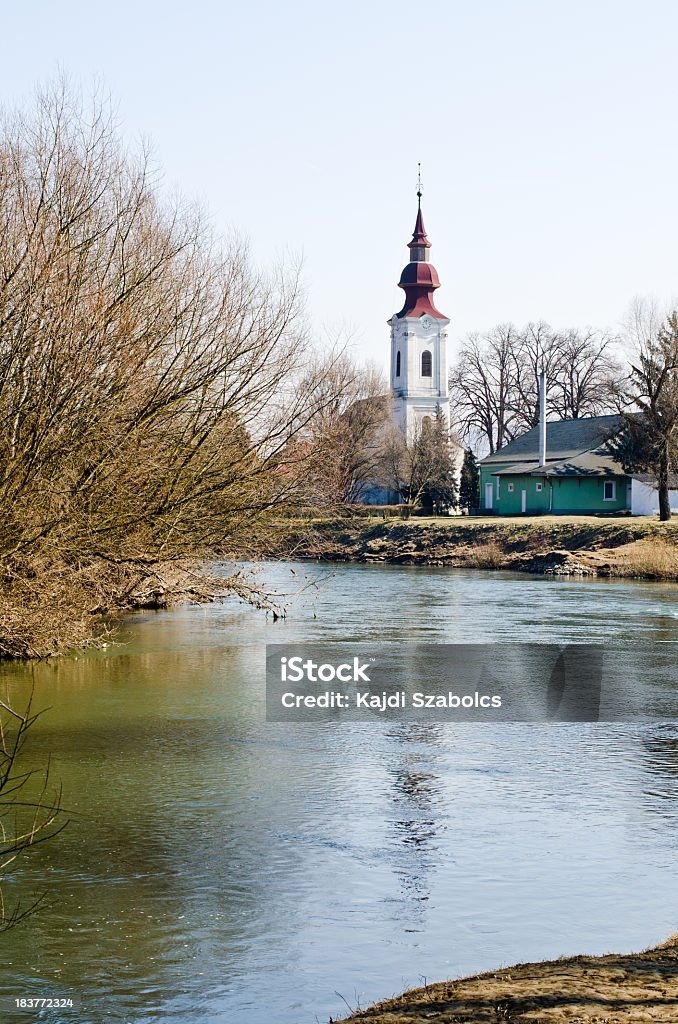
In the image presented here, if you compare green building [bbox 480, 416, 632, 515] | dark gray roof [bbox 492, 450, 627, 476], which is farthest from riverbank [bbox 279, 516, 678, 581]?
green building [bbox 480, 416, 632, 515]

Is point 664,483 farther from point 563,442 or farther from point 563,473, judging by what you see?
point 563,442

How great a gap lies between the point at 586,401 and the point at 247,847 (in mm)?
77722

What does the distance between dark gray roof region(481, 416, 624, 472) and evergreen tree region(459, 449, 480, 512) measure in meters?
5.33

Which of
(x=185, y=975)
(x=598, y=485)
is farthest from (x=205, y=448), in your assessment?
(x=598, y=485)

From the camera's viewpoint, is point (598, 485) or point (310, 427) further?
point (598, 485)

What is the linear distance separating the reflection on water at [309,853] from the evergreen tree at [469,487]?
6048 cm

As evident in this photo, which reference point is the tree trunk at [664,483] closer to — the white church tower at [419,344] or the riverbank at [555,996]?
the white church tower at [419,344]

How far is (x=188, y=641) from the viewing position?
25.4 m

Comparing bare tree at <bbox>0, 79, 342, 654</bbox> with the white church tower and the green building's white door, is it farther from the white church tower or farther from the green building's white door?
the white church tower

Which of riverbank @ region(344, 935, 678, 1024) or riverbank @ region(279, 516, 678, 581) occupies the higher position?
riverbank @ region(279, 516, 678, 581)

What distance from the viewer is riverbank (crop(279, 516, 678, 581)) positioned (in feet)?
146

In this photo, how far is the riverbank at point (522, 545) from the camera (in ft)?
146

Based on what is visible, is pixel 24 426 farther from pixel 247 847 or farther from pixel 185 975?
pixel 185 975

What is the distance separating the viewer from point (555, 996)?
6.58m
